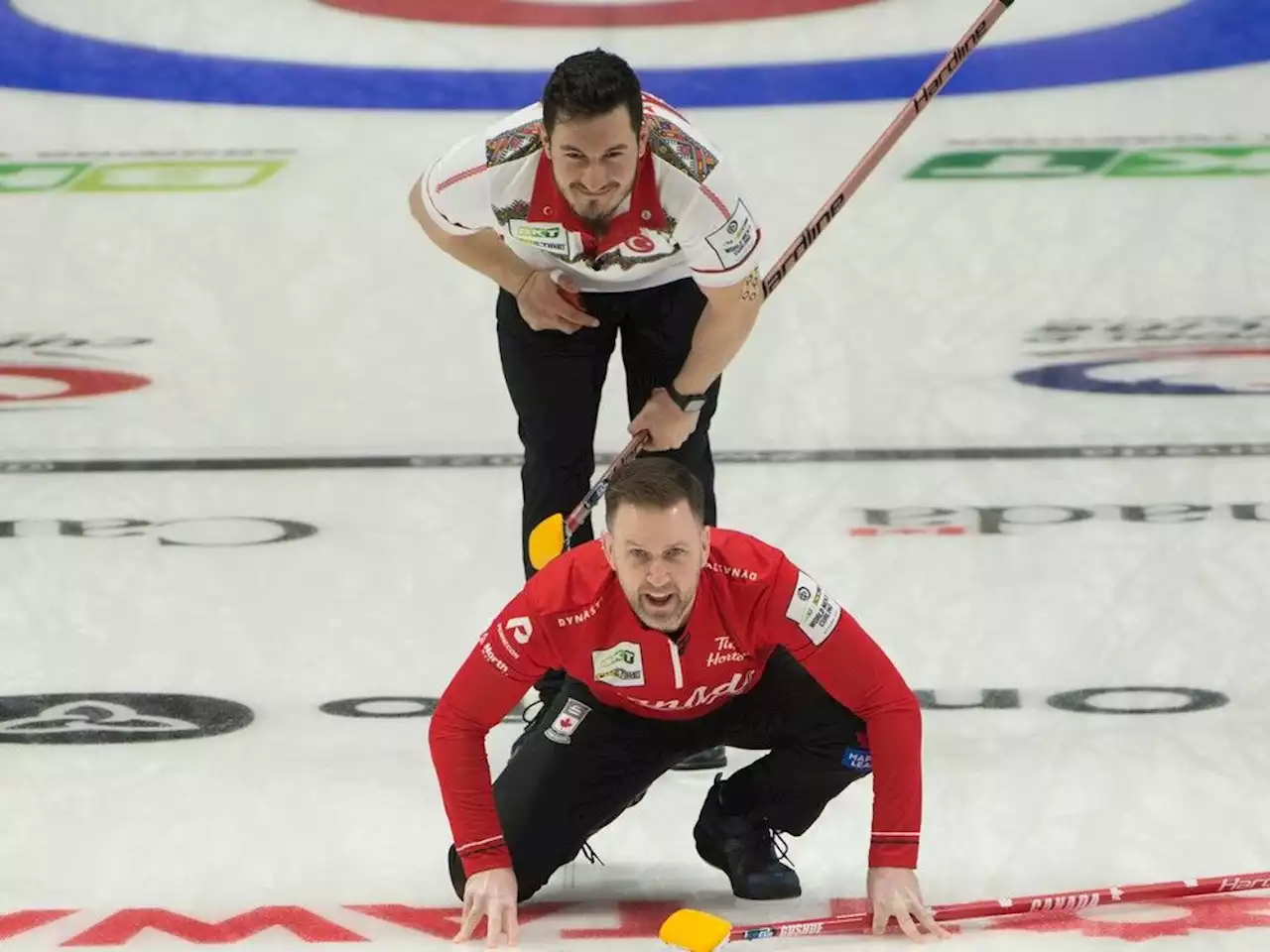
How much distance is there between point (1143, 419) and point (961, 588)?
0.89 m

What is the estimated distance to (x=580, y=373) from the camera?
103 inches

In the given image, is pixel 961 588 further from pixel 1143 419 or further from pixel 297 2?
pixel 297 2

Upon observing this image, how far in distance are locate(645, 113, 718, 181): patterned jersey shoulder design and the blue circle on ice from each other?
3018mm

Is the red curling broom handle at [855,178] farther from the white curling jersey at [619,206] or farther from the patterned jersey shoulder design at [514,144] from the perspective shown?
the patterned jersey shoulder design at [514,144]

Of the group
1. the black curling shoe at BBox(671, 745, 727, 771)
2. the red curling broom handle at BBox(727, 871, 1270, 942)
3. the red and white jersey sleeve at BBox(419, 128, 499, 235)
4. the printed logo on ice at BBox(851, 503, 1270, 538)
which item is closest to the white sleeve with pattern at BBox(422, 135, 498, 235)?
the red and white jersey sleeve at BBox(419, 128, 499, 235)

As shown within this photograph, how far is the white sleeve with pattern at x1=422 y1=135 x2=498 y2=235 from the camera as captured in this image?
2.43 m

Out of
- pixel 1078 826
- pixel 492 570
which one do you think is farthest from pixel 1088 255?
pixel 1078 826

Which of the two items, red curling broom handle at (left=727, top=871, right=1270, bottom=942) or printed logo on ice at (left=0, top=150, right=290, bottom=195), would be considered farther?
printed logo on ice at (left=0, top=150, right=290, bottom=195)

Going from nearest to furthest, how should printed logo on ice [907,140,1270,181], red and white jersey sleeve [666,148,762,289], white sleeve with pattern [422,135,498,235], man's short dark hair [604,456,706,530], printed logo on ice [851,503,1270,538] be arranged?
man's short dark hair [604,456,706,530] < red and white jersey sleeve [666,148,762,289] < white sleeve with pattern [422,135,498,235] < printed logo on ice [851,503,1270,538] < printed logo on ice [907,140,1270,181]

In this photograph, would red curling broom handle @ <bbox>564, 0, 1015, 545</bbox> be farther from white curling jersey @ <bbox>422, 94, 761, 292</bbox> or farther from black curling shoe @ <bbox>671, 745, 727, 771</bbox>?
black curling shoe @ <bbox>671, 745, 727, 771</bbox>

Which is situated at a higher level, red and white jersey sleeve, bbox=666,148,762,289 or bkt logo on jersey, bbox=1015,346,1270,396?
red and white jersey sleeve, bbox=666,148,762,289

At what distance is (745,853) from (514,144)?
0.97 metres

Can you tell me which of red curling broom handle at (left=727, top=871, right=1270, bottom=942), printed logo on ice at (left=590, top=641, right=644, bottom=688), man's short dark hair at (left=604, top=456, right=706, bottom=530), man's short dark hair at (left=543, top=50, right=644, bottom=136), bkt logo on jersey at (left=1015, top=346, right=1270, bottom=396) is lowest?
red curling broom handle at (left=727, top=871, right=1270, bottom=942)

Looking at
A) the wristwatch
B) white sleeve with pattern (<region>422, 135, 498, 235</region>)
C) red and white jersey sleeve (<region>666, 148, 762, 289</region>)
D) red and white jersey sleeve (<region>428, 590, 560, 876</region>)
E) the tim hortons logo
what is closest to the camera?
red and white jersey sleeve (<region>428, 590, 560, 876</region>)
